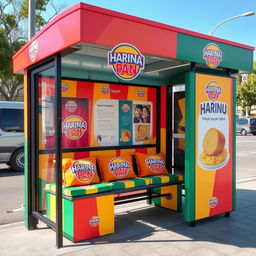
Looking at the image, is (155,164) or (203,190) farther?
(155,164)

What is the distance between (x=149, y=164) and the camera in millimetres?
5289

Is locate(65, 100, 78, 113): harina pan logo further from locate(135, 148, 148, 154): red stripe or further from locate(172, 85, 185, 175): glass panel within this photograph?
locate(172, 85, 185, 175): glass panel

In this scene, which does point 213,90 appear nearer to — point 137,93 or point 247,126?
point 137,93

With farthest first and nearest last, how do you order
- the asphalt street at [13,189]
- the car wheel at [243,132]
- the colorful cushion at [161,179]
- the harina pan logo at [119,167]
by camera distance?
1. the car wheel at [243,132]
2. the asphalt street at [13,189]
3. the harina pan logo at [119,167]
4. the colorful cushion at [161,179]

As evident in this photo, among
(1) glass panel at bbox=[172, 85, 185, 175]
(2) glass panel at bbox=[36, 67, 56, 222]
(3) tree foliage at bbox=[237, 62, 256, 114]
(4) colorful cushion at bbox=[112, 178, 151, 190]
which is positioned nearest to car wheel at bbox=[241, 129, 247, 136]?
(3) tree foliage at bbox=[237, 62, 256, 114]

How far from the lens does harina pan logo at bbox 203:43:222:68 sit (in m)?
4.42

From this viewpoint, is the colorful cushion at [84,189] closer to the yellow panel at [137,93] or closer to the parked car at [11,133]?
the yellow panel at [137,93]

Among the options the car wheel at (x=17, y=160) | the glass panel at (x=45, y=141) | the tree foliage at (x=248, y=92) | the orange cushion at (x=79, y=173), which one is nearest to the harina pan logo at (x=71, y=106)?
the glass panel at (x=45, y=141)

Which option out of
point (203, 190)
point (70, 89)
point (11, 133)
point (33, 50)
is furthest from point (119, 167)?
point (11, 133)

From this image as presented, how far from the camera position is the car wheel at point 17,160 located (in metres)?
9.35

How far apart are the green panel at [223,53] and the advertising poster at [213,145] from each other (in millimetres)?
254

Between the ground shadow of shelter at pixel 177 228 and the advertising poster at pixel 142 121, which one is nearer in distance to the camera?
the ground shadow of shelter at pixel 177 228

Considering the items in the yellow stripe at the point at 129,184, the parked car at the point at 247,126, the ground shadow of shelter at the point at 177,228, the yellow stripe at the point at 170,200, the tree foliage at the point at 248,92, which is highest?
the tree foliage at the point at 248,92

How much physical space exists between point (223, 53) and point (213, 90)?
586 millimetres
